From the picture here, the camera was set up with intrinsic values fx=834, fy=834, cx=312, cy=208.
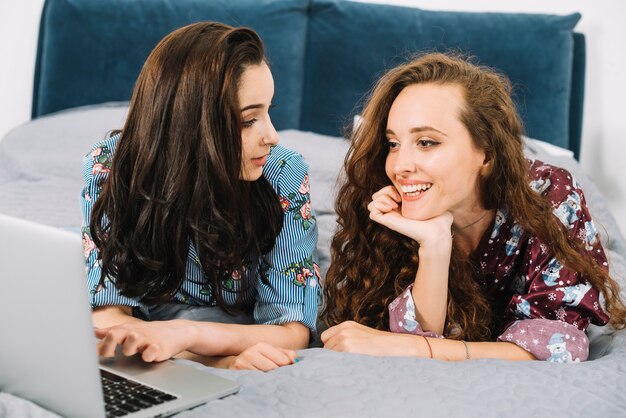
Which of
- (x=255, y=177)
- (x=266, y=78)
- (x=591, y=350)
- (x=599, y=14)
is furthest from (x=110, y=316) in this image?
(x=599, y=14)

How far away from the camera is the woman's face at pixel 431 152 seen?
4.81ft

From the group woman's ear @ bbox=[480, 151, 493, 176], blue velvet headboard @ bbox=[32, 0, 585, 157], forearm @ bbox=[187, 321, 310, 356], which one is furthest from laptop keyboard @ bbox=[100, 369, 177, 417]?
blue velvet headboard @ bbox=[32, 0, 585, 157]

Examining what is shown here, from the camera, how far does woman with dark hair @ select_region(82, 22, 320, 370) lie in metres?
1.38

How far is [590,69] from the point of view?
302cm

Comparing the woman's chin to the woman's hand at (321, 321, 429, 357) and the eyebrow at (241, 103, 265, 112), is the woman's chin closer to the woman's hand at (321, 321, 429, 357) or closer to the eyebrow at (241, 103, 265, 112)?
the woman's hand at (321, 321, 429, 357)

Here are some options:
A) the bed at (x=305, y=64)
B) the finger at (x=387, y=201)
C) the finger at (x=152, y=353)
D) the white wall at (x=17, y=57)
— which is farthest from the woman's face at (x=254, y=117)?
the white wall at (x=17, y=57)

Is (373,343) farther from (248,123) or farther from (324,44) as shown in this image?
(324,44)

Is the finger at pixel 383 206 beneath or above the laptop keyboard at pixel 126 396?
above

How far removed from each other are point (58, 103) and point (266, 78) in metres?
1.66

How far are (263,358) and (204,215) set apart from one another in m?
0.30

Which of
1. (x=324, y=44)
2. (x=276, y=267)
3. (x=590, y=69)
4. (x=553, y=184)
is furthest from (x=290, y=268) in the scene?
(x=590, y=69)

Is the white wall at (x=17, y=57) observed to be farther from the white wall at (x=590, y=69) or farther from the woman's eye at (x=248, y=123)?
the woman's eye at (x=248, y=123)

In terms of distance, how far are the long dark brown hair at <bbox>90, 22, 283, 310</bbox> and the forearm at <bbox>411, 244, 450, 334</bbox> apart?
0.28 meters

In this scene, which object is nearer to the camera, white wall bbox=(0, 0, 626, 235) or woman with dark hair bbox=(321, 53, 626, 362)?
woman with dark hair bbox=(321, 53, 626, 362)
